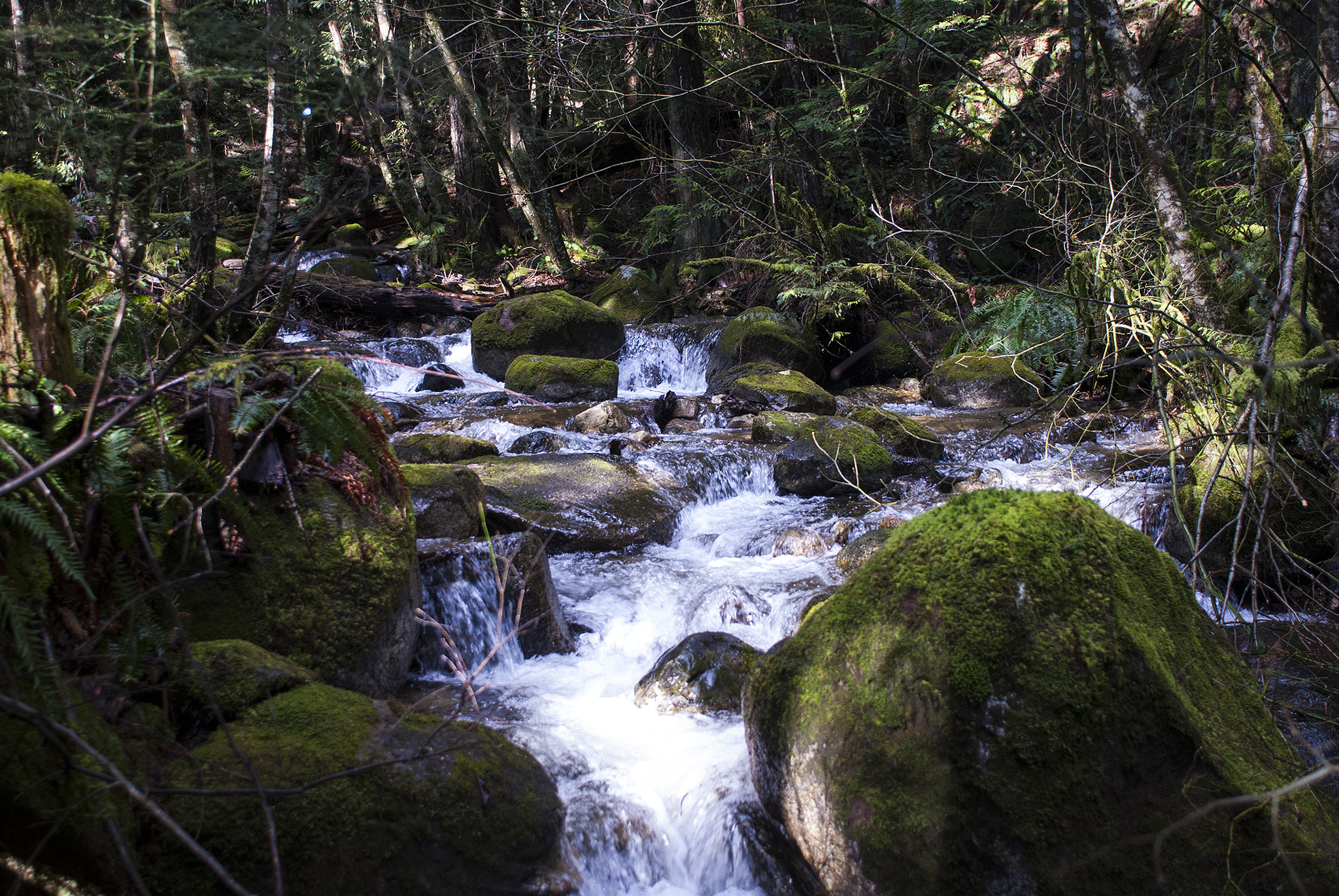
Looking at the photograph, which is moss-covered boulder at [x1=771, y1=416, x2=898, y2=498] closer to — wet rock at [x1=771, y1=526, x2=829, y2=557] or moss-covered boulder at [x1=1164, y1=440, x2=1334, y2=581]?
wet rock at [x1=771, y1=526, x2=829, y2=557]

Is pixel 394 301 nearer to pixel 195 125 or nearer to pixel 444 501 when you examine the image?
pixel 195 125

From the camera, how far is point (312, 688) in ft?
8.89

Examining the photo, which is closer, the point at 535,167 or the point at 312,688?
the point at 312,688

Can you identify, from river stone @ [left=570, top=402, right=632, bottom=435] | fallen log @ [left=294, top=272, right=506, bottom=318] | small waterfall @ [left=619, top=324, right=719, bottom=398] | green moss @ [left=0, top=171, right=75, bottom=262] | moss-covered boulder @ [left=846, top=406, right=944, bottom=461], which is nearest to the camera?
green moss @ [left=0, top=171, right=75, bottom=262]

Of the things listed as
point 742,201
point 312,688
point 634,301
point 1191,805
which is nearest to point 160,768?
point 312,688

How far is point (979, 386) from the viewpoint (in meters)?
11.7

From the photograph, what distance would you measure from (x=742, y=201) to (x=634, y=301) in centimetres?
494

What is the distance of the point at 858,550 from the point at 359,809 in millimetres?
4363

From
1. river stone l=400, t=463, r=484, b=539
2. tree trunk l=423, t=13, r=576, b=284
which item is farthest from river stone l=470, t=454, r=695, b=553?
tree trunk l=423, t=13, r=576, b=284

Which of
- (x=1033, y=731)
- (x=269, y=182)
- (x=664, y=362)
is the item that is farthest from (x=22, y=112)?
(x=664, y=362)

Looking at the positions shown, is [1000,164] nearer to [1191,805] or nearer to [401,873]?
[1191,805]

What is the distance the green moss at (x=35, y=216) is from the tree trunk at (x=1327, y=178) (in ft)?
17.2

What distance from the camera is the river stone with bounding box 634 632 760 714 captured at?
400cm

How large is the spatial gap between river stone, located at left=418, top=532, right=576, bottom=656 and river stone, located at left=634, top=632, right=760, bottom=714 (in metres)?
0.75
